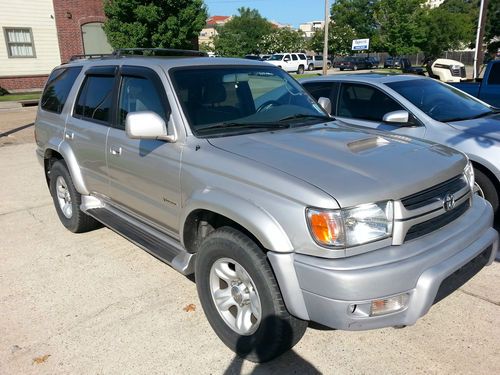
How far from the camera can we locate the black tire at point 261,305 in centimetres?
265

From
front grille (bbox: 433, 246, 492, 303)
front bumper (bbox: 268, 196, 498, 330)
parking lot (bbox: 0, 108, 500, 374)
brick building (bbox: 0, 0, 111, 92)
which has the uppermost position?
brick building (bbox: 0, 0, 111, 92)

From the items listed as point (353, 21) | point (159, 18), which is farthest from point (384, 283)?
point (353, 21)

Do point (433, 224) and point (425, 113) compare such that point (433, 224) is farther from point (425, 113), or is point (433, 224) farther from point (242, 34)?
point (242, 34)

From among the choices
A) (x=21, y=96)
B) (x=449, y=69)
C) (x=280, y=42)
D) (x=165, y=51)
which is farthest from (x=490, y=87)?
(x=280, y=42)

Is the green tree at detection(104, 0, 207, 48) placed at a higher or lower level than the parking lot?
higher

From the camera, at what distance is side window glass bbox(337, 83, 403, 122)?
223 inches

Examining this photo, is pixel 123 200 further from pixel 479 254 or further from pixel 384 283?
pixel 479 254

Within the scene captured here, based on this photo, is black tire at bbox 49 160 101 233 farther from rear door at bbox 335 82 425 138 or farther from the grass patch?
the grass patch

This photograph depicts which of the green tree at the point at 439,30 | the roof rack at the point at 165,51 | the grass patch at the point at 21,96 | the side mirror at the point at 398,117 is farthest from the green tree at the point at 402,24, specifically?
the roof rack at the point at 165,51

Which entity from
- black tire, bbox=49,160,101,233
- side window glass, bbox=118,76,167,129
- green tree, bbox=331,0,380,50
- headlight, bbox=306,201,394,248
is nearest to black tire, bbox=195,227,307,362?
headlight, bbox=306,201,394,248

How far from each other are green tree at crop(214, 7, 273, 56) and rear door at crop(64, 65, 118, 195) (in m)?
40.4

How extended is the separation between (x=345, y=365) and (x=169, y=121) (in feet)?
6.82

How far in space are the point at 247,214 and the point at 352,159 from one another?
773 mm

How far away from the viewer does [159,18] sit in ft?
71.3
